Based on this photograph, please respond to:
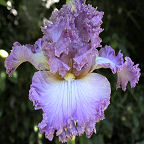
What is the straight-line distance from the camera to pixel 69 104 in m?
0.64

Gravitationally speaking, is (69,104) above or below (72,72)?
below

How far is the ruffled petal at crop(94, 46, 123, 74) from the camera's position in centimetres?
69

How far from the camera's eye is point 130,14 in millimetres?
1706

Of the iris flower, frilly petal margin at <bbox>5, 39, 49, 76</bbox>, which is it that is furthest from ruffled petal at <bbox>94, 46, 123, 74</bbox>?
frilly petal margin at <bbox>5, 39, 49, 76</bbox>

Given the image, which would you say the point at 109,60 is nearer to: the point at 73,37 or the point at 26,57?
the point at 73,37

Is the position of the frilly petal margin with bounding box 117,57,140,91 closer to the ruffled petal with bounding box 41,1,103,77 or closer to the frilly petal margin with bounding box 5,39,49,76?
the ruffled petal with bounding box 41,1,103,77

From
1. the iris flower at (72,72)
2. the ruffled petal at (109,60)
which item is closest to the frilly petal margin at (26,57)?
the iris flower at (72,72)

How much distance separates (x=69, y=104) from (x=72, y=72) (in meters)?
0.11

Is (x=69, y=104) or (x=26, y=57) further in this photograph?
(x=26, y=57)

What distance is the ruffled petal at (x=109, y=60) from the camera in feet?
2.28

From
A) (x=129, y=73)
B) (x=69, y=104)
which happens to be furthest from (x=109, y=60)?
(x=69, y=104)

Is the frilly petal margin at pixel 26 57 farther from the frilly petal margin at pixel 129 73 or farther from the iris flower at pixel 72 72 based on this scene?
the frilly petal margin at pixel 129 73

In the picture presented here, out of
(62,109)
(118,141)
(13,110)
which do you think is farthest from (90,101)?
(118,141)

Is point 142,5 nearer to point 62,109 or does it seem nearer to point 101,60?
point 101,60
